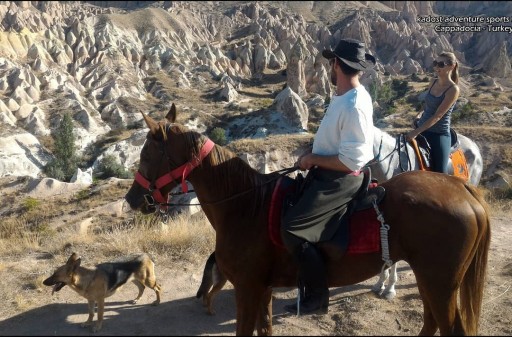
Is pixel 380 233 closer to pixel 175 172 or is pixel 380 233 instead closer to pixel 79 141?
pixel 175 172

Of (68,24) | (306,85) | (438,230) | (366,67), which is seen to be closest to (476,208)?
(438,230)

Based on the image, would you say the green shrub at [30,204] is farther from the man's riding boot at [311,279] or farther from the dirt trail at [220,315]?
the man's riding boot at [311,279]

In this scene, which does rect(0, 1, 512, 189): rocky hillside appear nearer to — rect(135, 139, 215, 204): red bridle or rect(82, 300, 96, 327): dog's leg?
rect(135, 139, 215, 204): red bridle

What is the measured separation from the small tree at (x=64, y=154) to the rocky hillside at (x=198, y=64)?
143 cm

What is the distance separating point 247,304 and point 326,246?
789mm

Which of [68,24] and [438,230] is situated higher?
[68,24]

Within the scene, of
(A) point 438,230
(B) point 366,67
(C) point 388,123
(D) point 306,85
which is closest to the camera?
(A) point 438,230

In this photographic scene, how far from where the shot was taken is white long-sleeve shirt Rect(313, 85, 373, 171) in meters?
3.10

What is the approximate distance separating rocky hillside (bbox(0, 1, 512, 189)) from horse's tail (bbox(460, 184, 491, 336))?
584 inches

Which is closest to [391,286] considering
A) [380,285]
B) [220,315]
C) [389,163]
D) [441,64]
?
[380,285]

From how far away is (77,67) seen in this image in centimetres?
6150

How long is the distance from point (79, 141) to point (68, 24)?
5316 cm

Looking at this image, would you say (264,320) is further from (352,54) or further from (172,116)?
(352,54)

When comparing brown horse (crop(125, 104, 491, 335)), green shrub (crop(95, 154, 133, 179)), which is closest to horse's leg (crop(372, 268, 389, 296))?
brown horse (crop(125, 104, 491, 335))
